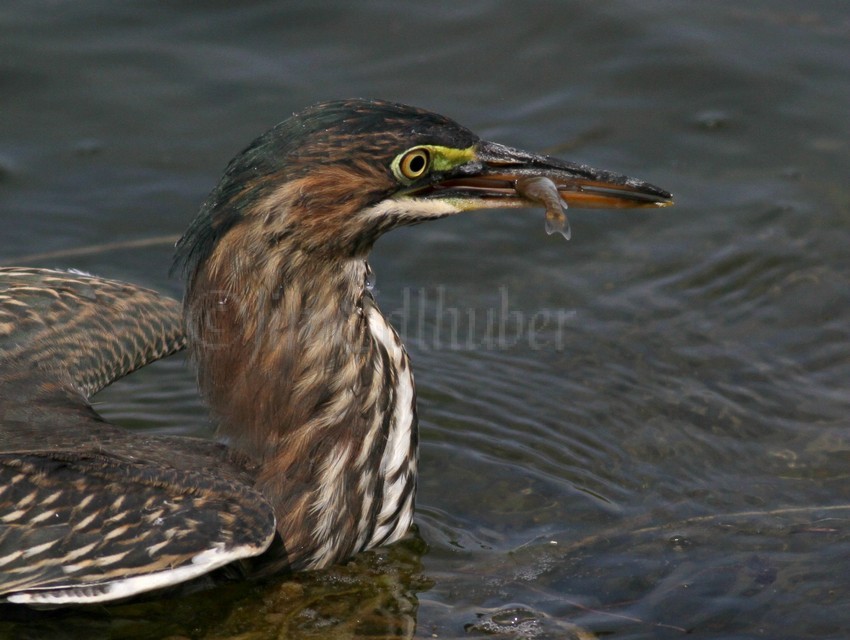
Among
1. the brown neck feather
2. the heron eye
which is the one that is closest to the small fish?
the heron eye

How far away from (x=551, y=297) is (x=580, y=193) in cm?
271

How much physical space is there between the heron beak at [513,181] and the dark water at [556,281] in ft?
5.74

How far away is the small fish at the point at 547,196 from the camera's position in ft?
19.8

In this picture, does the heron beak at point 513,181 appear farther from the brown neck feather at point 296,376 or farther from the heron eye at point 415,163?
the brown neck feather at point 296,376

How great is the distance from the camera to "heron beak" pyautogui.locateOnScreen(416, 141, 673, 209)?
6066 millimetres

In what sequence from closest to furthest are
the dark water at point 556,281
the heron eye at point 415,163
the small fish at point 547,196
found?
the heron eye at point 415,163, the small fish at point 547,196, the dark water at point 556,281

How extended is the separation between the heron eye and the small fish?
19.0 inches

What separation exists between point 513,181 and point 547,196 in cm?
18

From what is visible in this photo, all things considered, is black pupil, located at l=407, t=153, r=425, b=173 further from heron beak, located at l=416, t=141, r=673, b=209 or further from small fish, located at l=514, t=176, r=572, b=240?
small fish, located at l=514, t=176, r=572, b=240

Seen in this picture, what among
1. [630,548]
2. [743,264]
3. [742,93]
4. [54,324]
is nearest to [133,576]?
→ [54,324]

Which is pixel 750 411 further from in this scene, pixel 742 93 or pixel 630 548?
pixel 742 93

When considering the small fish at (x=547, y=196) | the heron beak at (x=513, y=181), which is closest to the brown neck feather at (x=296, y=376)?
the heron beak at (x=513, y=181)

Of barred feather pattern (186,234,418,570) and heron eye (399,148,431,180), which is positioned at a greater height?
heron eye (399,148,431,180)

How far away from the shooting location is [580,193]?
6.42 metres
